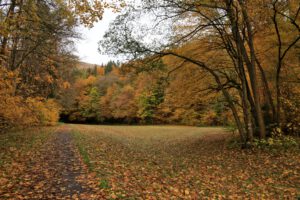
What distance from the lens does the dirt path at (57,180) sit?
17.0 feet

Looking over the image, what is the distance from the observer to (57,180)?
6219mm

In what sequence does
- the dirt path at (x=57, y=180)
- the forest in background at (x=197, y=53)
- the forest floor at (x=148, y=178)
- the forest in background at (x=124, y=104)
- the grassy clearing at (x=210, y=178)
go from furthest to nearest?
the forest in background at (x=124, y=104)
the forest in background at (x=197, y=53)
the grassy clearing at (x=210, y=178)
the forest floor at (x=148, y=178)
the dirt path at (x=57, y=180)

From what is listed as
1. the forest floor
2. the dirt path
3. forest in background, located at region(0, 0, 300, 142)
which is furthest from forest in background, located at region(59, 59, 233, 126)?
the dirt path

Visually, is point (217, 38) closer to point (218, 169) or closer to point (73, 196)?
point (218, 169)

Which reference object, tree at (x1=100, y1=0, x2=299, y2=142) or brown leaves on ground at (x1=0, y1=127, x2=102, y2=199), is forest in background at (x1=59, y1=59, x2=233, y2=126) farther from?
brown leaves on ground at (x1=0, y1=127, x2=102, y2=199)

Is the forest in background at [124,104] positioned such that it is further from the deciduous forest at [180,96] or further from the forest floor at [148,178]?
the forest floor at [148,178]

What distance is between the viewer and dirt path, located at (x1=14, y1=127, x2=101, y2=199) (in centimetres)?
520

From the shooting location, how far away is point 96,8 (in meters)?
7.54

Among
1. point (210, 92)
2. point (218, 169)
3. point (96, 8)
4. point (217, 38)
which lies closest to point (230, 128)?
point (210, 92)

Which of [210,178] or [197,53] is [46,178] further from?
[197,53]

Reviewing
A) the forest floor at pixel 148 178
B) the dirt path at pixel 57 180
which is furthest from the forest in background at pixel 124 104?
the dirt path at pixel 57 180

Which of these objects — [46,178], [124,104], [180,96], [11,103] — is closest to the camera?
[46,178]

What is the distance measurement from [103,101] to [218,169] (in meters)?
52.1

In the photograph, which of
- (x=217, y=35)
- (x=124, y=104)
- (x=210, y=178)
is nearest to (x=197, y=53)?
(x=217, y=35)
